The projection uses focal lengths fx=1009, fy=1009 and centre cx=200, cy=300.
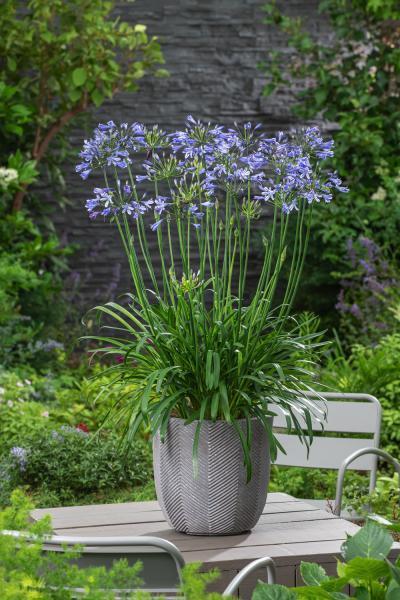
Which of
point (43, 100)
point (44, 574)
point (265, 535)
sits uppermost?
point (43, 100)

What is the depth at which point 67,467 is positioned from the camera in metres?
4.64

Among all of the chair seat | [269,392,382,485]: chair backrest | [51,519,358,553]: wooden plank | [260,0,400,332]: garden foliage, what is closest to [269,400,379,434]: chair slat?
[269,392,382,485]: chair backrest

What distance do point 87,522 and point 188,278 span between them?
691mm

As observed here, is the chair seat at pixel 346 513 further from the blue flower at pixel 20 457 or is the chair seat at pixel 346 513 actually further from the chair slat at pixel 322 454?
the blue flower at pixel 20 457

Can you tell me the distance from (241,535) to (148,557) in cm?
66

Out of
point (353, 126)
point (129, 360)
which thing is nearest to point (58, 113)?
point (353, 126)

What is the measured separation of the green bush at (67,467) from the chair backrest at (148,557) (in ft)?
8.30

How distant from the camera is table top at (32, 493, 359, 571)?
93.3 inches

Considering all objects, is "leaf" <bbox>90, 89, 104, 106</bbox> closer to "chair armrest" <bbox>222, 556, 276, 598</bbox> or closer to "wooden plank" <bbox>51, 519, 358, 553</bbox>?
"wooden plank" <bbox>51, 519, 358, 553</bbox>

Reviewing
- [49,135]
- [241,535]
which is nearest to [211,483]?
[241,535]

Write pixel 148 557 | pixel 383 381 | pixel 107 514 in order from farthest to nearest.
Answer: pixel 383 381, pixel 107 514, pixel 148 557

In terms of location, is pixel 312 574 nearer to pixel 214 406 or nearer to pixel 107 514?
pixel 214 406

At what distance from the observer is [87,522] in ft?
8.66

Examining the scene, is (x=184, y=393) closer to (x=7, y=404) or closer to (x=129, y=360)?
(x=129, y=360)
